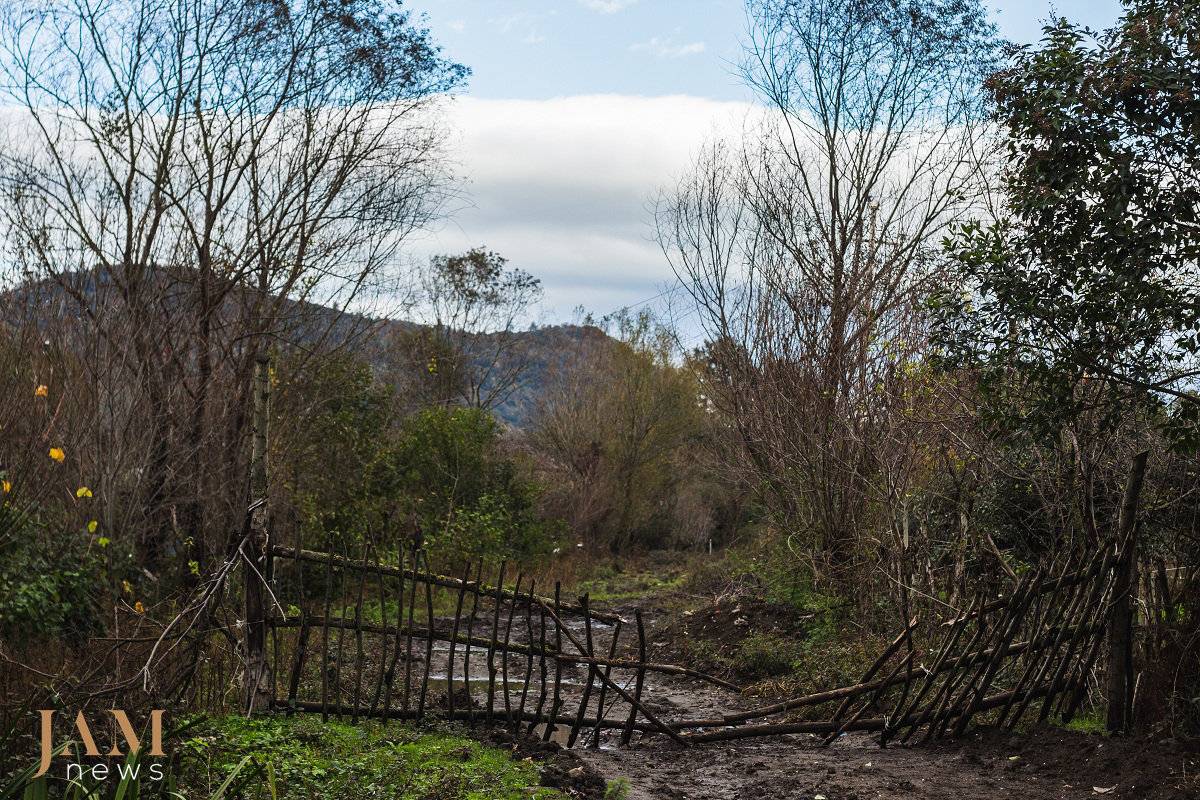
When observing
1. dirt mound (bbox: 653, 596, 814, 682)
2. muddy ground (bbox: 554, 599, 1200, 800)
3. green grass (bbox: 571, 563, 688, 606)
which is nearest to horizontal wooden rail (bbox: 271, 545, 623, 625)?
muddy ground (bbox: 554, 599, 1200, 800)

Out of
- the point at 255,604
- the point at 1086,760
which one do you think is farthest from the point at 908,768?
the point at 255,604

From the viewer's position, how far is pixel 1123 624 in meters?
5.65

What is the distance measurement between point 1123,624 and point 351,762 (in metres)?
4.48

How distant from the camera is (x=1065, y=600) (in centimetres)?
602

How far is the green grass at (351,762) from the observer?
15.6 ft

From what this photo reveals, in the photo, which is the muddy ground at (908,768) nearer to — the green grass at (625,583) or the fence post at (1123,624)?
the fence post at (1123,624)

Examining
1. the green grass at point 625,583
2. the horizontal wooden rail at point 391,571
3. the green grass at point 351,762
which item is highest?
the horizontal wooden rail at point 391,571

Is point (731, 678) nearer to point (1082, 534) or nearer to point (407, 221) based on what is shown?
point (1082, 534)

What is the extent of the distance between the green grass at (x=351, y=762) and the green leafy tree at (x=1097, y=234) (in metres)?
3.66

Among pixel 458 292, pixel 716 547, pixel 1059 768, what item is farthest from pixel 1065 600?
pixel 458 292

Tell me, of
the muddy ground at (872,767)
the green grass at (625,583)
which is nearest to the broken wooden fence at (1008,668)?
the muddy ground at (872,767)

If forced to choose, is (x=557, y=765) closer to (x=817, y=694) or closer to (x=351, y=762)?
(x=351, y=762)

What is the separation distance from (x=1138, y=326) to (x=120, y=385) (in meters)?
8.53

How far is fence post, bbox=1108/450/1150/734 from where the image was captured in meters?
5.59
